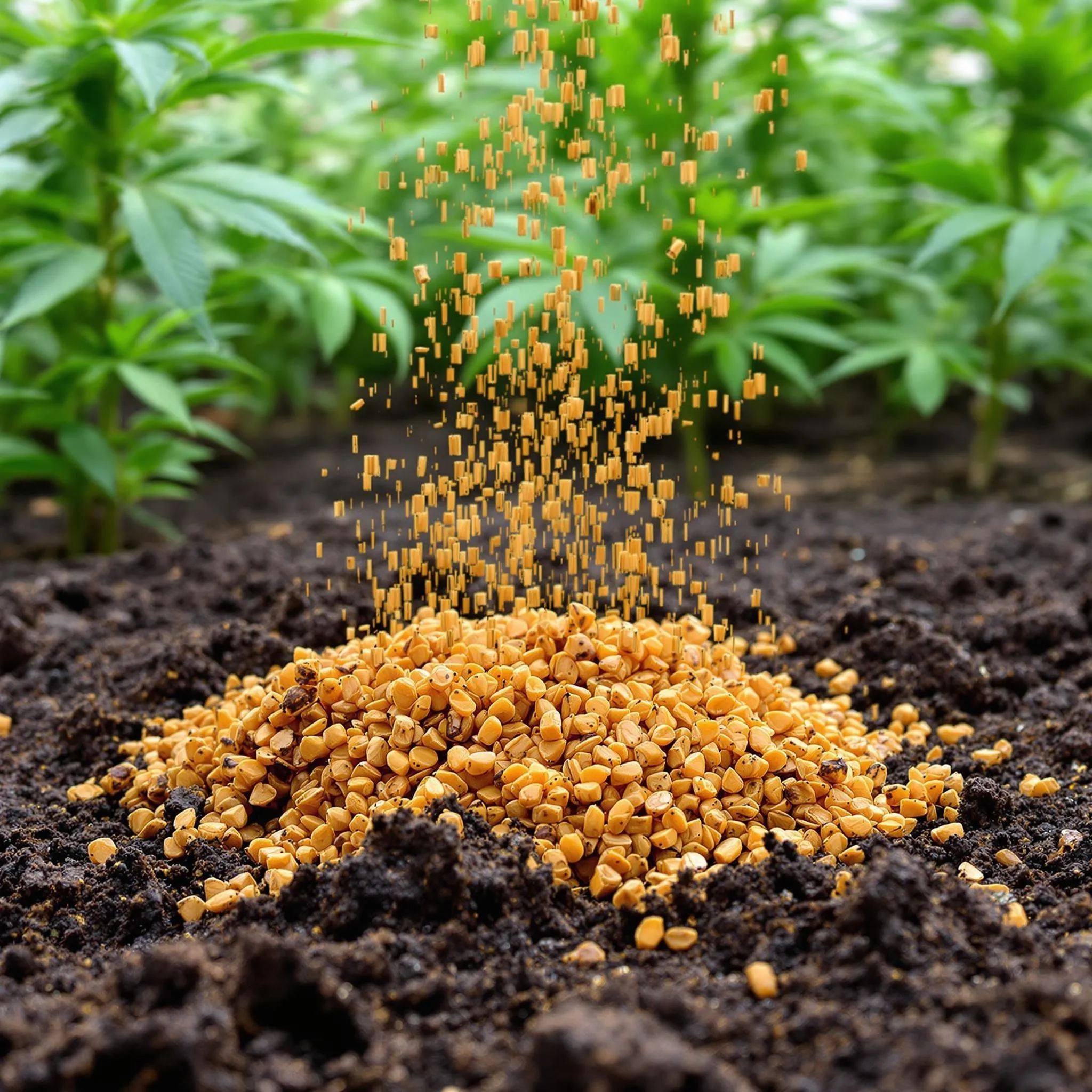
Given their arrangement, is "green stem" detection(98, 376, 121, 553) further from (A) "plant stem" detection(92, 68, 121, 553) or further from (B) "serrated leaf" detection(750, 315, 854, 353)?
(B) "serrated leaf" detection(750, 315, 854, 353)

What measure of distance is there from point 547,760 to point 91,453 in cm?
178

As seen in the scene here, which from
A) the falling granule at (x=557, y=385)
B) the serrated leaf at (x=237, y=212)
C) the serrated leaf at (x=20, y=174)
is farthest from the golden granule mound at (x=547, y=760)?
the serrated leaf at (x=20, y=174)

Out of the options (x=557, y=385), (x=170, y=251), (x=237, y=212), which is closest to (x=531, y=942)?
(x=557, y=385)

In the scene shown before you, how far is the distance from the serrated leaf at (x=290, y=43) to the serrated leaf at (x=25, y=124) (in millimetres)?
378

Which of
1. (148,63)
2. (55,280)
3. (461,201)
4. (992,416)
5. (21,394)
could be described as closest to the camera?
(148,63)

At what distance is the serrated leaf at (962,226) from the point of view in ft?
8.86

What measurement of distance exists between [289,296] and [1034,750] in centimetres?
217

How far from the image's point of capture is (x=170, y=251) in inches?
89.9

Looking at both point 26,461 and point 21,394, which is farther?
point 26,461

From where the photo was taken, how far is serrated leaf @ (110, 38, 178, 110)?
2041 mm

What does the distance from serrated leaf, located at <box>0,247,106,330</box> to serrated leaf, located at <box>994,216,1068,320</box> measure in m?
2.11

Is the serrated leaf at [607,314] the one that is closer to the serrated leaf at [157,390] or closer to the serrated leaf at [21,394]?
the serrated leaf at [157,390]

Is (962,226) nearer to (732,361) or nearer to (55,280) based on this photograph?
(732,361)

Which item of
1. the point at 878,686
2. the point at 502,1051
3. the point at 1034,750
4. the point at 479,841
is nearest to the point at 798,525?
the point at 878,686
